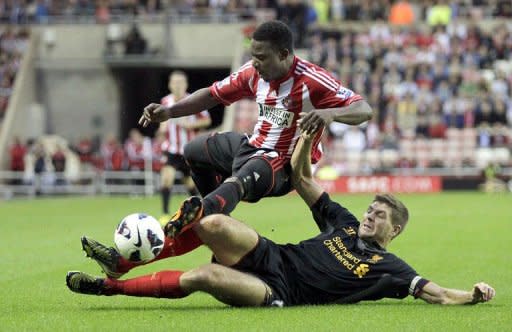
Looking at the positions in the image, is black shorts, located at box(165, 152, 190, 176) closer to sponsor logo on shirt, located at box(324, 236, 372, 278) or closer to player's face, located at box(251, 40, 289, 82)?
player's face, located at box(251, 40, 289, 82)

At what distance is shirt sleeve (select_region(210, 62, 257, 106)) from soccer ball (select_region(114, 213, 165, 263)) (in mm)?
2056

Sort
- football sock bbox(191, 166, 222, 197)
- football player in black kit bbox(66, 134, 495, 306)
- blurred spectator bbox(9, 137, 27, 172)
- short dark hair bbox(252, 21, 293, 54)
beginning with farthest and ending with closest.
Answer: blurred spectator bbox(9, 137, 27, 172)
football sock bbox(191, 166, 222, 197)
short dark hair bbox(252, 21, 293, 54)
football player in black kit bbox(66, 134, 495, 306)

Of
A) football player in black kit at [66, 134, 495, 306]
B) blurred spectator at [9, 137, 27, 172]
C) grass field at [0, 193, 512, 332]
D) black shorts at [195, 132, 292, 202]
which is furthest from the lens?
blurred spectator at [9, 137, 27, 172]

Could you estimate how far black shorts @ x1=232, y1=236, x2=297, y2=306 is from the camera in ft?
27.2

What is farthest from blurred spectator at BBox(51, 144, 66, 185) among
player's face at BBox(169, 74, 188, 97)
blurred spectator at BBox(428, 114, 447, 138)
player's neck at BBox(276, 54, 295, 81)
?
player's neck at BBox(276, 54, 295, 81)

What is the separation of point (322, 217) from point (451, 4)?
27822mm

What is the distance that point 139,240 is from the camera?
803cm

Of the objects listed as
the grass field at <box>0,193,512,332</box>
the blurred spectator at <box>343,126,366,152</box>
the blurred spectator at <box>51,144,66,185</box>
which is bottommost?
the blurred spectator at <box>51,144,66,185</box>

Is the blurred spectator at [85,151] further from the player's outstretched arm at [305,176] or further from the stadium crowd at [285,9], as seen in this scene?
the player's outstretched arm at [305,176]

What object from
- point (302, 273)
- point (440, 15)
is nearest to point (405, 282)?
point (302, 273)

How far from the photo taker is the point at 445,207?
23.2 m

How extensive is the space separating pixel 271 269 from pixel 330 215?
941mm

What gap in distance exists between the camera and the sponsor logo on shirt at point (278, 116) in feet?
31.3

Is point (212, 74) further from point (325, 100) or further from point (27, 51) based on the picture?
point (325, 100)
